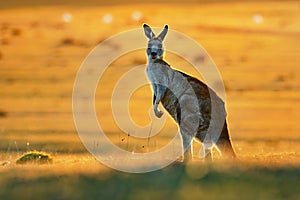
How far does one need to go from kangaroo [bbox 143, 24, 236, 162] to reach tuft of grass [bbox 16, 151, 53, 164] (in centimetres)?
218

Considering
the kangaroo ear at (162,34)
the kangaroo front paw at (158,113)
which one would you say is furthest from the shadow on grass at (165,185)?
the kangaroo ear at (162,34)

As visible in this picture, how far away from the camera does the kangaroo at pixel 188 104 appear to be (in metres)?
20.1

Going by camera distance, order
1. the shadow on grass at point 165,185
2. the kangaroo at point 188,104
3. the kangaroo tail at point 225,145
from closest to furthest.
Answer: the shadow on grass at point 165,185, the kangaroo at point 188,104, the kangaroo tail at point 225,145

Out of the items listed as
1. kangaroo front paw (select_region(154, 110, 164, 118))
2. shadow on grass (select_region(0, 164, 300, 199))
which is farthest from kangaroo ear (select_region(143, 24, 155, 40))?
shadow on grass (select_region(0, 164, 300, 199))

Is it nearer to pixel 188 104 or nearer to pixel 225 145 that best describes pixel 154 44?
pixel 188 104

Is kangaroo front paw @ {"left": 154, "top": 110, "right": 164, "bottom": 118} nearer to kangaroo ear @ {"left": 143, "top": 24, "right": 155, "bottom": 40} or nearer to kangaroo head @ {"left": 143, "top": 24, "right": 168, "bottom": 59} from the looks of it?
kangaroo head @ {"left": 143, "top": 24, "right": 168, "bottom": 59}

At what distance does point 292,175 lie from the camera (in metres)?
16.6

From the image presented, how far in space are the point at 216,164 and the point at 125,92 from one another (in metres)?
18.3

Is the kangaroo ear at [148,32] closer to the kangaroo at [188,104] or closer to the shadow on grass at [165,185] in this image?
the kangaroo at [188,104]

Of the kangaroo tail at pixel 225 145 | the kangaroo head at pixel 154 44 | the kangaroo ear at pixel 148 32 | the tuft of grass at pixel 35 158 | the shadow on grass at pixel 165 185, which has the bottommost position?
the shadow on grass at pixel 165 185

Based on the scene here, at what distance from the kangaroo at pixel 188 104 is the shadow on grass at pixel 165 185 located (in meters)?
3.02

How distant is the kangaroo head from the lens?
2064 cm

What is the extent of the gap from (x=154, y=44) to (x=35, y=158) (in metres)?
2.99

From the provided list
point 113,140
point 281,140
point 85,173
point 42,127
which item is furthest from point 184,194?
point 42,127
